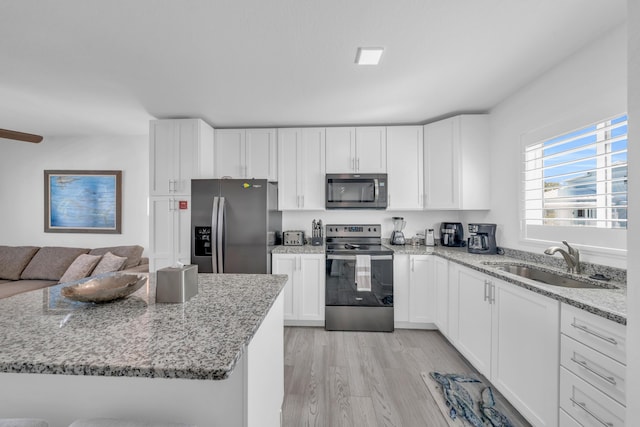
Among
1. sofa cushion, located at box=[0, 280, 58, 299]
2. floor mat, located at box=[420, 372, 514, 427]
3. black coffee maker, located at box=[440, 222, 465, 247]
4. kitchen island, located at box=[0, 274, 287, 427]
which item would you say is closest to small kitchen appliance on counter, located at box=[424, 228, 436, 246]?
black coffee maker, located at box=[440, 222, 465, 247]

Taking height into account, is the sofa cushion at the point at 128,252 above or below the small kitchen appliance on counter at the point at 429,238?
below

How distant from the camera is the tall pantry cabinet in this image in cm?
310

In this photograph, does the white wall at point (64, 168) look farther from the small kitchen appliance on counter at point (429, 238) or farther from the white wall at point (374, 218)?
the small kitchen appliance on counter at point (429, 238)

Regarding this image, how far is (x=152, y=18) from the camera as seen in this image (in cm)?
155

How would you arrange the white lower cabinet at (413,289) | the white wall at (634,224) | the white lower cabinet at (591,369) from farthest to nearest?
1. the white lower cabinet at (413,289)
2. the white lower cabinet at (591,369)
3. the white wall at (634,224)

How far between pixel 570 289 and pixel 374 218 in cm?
226

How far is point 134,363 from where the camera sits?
2.32 feet

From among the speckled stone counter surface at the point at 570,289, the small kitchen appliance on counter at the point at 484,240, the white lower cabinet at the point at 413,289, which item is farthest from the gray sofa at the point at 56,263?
the small kitchen appliance on counter at the point at 484,240

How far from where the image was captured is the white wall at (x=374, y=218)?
3.59 metres

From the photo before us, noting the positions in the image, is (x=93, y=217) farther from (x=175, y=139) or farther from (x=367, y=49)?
(x=367, y=49)

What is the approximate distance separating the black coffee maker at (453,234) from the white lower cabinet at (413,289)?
52 centimetres

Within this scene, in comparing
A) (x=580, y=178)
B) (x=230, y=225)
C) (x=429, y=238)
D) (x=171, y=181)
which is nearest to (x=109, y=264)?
(x=171, y=181)

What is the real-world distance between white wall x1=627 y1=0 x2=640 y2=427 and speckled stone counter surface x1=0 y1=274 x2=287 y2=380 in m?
1.25

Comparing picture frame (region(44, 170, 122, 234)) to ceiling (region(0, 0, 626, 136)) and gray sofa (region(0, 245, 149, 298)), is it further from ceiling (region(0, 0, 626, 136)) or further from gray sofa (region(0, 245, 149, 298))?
ceiling (region(0, 0, 626, 136))
